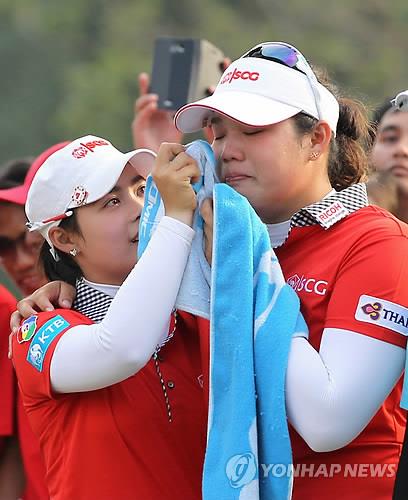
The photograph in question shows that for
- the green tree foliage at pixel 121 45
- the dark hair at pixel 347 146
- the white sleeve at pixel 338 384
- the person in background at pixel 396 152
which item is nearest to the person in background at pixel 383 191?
the person in background at pixel 396 152

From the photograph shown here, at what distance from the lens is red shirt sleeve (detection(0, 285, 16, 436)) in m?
3.59

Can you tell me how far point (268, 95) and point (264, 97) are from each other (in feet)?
0.03

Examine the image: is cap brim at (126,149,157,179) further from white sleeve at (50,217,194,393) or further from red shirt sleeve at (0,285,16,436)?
red shirt sleeve at (0,285,16,436)

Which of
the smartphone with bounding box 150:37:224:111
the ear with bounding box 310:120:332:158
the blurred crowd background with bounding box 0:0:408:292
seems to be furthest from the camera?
the blurred crowd background with bounding box 0:0:408:292

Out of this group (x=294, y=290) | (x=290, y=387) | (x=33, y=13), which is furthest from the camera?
(x=33, y=13)

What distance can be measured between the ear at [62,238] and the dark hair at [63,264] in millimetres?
14

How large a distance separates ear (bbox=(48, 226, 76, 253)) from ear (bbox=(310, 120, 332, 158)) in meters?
0.69

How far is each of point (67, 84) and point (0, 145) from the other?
177cm

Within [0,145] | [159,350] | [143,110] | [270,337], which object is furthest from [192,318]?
Answer: [0,145]

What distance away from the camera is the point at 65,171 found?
3.08 m

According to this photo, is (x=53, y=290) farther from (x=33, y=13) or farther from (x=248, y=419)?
(x=33, y=13)

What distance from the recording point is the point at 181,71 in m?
4.25

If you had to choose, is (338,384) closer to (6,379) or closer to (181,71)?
(6,379)

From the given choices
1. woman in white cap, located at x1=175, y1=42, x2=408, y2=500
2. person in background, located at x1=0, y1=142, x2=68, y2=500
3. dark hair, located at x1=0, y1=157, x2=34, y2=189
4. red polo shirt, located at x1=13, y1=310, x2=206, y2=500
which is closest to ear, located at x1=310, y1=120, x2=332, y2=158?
woman in white cap, located at x1=175, y1=42, x2=408, y2=500
